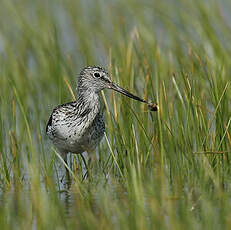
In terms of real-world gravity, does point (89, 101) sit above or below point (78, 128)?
above

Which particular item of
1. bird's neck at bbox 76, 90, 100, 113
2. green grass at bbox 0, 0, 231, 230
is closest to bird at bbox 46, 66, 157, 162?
bird's neck at bbox 76, 90, 100, 113

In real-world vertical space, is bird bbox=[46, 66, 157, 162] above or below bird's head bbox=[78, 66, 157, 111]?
below

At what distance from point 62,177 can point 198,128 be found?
83.7 inches

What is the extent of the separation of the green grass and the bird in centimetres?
25

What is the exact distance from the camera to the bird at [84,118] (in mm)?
7934

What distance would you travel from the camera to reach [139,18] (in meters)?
12.0

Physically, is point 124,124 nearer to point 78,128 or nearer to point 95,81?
point 78,128

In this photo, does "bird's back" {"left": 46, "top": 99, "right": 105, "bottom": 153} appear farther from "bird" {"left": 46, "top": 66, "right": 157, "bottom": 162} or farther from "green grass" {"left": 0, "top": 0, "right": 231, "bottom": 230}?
"green grass" {"left": 0, "top": 0, "right": 231, "bottom": 230}

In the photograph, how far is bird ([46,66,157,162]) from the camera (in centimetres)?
793

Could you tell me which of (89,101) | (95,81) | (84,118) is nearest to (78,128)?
(84,118)

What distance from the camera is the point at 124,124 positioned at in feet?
24.8

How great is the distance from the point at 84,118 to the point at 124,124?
0.68 metres

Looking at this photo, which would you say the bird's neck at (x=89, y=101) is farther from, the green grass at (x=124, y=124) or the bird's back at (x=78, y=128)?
the green grass at (x=124, y=124)

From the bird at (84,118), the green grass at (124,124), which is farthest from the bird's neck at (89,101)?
the green grass at (124,124)
